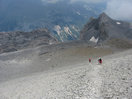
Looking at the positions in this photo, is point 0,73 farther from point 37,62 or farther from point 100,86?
point 100,86

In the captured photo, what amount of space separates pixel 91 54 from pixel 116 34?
15381 mm

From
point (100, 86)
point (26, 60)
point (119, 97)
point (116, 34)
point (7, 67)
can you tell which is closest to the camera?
point (119, 97)

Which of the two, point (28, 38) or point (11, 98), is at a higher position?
point (28, 38)

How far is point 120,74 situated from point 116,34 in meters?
32.6

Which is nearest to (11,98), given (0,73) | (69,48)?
(0,73)

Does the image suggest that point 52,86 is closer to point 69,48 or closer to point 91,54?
point 91,54

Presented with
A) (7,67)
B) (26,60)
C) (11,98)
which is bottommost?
(11,98)

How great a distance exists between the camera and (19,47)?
224 feet

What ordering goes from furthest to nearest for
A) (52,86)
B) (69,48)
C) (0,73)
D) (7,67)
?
1. (69,48)
2. (7,67)
3. (0,73)
4. (52,86)

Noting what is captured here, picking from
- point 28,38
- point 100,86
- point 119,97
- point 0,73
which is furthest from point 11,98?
point 28,38

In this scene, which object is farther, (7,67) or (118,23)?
(118,23)

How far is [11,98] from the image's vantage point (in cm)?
Result: 1593

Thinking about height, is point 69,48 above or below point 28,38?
below

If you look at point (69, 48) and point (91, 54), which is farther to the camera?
point (69, 48)
